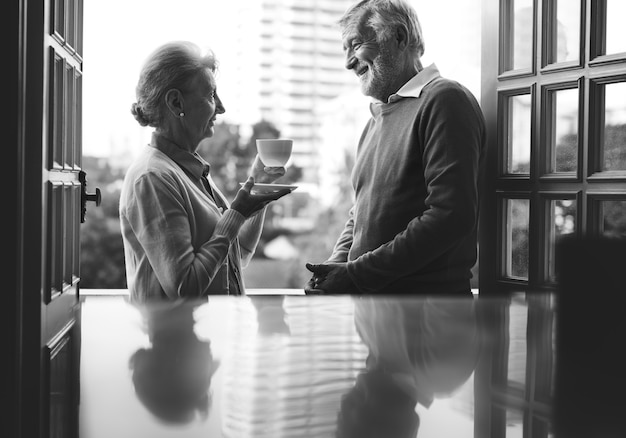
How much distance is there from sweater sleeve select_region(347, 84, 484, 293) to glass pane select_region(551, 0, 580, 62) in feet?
1.05

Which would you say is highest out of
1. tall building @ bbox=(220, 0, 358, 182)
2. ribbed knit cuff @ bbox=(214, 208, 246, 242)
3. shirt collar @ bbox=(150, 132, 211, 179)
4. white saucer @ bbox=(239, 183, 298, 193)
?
tall building @ bbox=(220, 0, 358, 182)

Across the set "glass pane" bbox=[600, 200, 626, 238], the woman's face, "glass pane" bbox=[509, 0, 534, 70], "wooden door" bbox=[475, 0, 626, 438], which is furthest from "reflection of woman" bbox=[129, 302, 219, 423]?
"glass pane" bbox=[509, 0, 534, 70]

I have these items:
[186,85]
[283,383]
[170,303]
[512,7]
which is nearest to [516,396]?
[283,383]

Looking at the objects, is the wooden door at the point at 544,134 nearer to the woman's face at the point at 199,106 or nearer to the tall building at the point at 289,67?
the woman's face at the point at 199,106

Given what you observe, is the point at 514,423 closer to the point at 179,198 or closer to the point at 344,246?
the point at 179,198

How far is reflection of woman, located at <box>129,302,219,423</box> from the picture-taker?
27.4 inches

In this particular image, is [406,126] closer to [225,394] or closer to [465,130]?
[465,130]

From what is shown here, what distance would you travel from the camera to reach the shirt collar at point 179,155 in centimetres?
198

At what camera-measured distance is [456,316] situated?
1.45 metres

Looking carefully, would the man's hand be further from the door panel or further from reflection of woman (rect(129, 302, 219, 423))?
the door panel

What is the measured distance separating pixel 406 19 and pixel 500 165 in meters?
0.52

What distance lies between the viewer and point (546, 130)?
6.66 ft

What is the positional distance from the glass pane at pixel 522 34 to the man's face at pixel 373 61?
385mm

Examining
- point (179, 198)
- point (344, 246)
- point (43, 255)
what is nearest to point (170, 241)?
point (179, 198)
